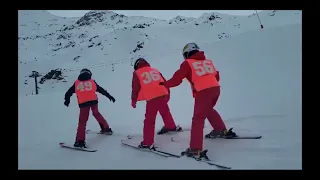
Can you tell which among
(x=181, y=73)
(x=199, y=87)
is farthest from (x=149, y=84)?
(x=199, y=87)

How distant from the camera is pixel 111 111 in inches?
313

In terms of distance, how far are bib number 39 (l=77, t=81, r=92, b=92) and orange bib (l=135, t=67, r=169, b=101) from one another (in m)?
1.04

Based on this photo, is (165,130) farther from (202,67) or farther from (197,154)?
(202,67)

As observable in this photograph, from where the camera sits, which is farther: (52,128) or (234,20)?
(234,20)

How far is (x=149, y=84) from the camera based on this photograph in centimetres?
484

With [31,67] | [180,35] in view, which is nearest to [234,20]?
[180,35]

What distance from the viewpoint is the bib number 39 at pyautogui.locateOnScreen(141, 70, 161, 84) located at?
16.0ft

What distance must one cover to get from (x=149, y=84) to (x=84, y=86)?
129cm

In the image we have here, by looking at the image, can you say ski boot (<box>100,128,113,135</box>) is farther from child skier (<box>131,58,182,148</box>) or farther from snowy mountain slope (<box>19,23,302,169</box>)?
child skier (<box>131,58,182,148</box>)

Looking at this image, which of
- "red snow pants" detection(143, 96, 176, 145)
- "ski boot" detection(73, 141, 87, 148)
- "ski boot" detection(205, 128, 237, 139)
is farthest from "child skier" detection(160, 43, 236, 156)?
"ski boot" detection(73, 141, 87, 148)

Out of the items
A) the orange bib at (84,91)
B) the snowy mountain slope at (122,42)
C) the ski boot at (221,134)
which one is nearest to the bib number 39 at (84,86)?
the orange bib at (84,91)

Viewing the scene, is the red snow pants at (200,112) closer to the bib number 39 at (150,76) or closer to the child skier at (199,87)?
the child skier at (199,87)
